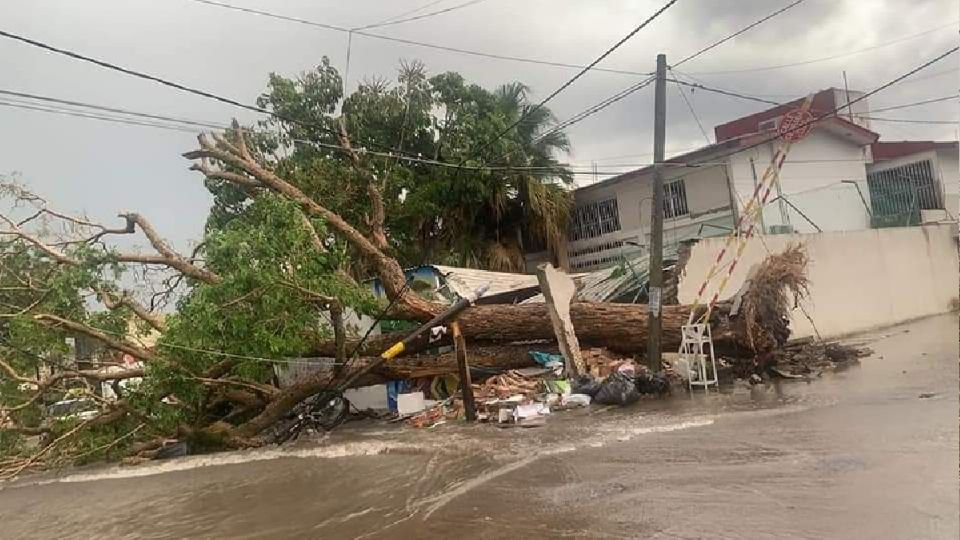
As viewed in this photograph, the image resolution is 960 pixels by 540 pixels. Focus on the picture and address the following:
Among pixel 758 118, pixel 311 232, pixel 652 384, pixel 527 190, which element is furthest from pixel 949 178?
pixel 311 232

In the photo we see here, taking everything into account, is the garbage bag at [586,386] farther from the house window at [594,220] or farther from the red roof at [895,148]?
the red roof at [895,148]

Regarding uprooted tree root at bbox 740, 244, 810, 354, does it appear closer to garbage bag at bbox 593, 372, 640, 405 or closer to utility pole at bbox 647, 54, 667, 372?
utility pole at bbox 647, 54, 667, 372

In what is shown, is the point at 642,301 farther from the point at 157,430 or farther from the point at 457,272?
the point at 157,430

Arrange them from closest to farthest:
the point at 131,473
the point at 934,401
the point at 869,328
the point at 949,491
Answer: the point at 949,491 < the point at 934,401 < the point at 131,473 < the point at 869,328

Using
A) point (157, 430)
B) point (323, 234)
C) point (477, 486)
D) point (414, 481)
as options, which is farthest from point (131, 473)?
point (477, 486)

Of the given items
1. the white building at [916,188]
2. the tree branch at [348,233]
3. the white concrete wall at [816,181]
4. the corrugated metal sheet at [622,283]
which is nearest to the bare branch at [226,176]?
the tree branch at [348,233]

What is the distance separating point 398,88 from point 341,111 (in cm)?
174

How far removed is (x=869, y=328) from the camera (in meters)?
17.1

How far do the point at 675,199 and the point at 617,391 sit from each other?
34.5 feet

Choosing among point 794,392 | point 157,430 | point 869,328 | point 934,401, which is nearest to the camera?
point 934,401

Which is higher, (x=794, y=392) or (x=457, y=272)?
(x=457, y=272)

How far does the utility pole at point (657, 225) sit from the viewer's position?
11.6 metres

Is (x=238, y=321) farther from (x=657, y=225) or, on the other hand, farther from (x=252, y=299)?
(x=657, y=225)

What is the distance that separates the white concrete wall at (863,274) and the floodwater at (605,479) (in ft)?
12.3
